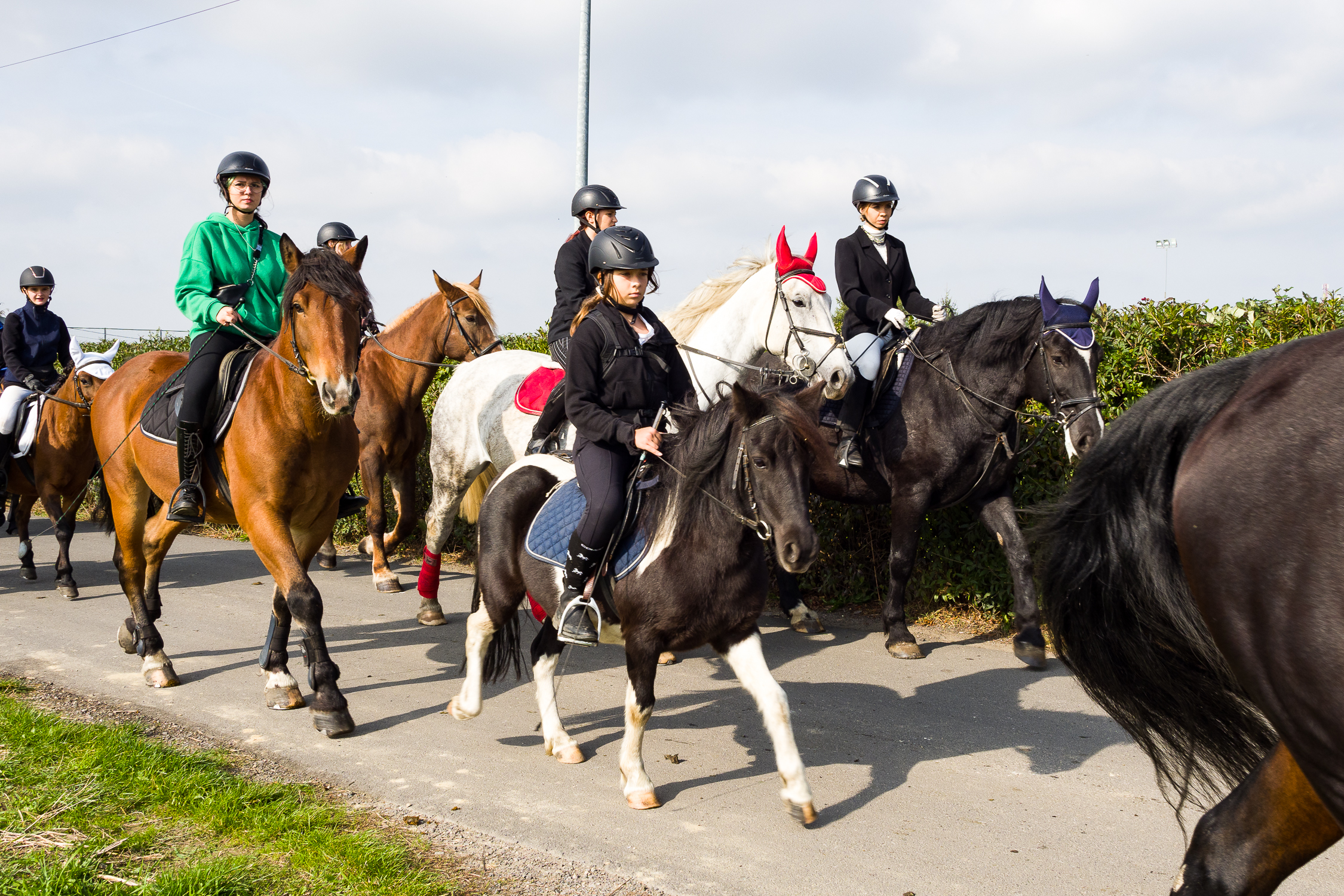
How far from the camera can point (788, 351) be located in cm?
681

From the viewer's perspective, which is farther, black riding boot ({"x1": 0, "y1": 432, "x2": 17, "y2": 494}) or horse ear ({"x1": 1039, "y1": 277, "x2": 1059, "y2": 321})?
black riding boot ({"x1": 0, "y1": 432, "x2": 17, "y2": 494})

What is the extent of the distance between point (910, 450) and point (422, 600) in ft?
13.2

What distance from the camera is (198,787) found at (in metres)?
4.31

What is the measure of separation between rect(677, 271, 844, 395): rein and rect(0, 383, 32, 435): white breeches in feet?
24.9

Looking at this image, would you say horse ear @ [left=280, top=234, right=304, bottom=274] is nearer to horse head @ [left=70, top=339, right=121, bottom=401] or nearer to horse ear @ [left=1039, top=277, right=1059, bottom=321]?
horse ear @ [left=1039, top=277, right=1059, bottom=321]

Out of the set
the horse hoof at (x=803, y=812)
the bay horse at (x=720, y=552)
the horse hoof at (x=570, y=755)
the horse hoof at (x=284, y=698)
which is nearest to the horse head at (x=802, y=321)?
the bay horse at (x=720, y=552)

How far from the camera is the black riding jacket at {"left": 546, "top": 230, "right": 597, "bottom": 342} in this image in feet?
23.4

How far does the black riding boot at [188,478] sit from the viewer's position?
233 inches

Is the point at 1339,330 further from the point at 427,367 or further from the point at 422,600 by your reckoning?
the point at 427,367

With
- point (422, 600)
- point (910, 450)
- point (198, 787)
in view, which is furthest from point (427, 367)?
point (198, 787)

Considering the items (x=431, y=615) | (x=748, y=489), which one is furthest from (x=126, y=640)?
(x=748, y=489)

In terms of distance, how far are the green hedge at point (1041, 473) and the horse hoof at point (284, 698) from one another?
425cm

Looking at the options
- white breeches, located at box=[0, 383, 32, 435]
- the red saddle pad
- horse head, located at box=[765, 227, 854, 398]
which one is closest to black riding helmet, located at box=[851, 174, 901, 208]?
horse head, located at box=[765, 227, 854, 398]

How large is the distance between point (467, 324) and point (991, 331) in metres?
4.71
